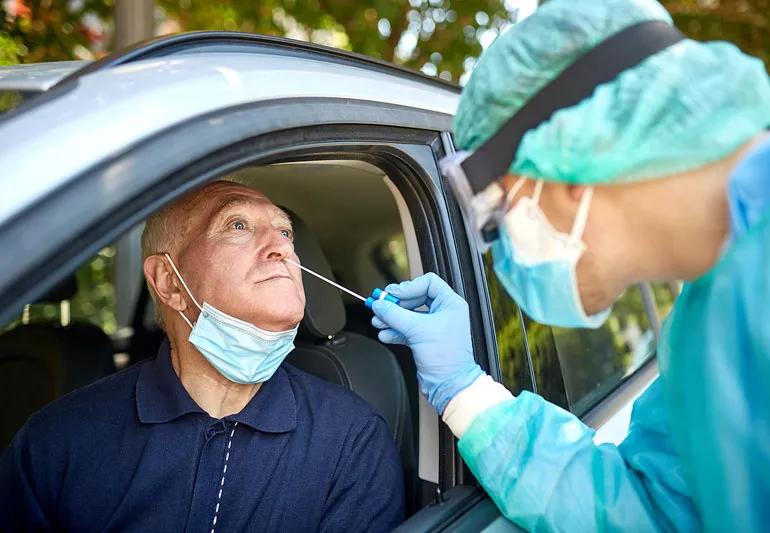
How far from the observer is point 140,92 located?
1.06 m

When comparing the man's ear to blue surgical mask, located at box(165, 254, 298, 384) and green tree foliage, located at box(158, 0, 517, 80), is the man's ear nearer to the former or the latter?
blue surgical mask, located at box(165, 254, 298, 384)

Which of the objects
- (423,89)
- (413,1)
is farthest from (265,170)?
(413,1)

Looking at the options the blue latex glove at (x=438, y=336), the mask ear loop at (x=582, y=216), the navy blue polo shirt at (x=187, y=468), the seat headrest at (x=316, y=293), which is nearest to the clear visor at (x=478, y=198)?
the mask ear loop at (x=582, y=216)

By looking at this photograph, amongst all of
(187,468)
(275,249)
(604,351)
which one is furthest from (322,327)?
(604,351)

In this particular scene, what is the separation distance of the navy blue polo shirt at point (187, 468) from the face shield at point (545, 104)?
87 centimetres

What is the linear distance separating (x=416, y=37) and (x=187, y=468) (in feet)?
15.5

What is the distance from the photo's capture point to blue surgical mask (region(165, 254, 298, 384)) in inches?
75.1

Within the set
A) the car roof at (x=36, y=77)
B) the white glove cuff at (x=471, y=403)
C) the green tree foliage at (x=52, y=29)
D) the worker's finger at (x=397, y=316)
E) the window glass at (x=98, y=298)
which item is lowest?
the window glass at (x=98, y=298)

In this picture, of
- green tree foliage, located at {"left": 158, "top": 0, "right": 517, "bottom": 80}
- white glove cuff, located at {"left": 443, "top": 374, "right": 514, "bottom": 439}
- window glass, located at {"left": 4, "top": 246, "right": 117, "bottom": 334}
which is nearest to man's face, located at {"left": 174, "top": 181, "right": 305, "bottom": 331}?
white glove cuff, located at {"left": 443, "top": 374, "right": 514, "bottom": 439}

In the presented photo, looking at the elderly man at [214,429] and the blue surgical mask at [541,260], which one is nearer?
the blue surgical mask at [541,260]

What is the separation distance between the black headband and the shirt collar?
1.01 m

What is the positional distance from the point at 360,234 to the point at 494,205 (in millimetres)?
2019

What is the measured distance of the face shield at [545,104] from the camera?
1.18 m

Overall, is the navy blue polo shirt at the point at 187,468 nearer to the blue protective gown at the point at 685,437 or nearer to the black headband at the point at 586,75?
the blue protective gown at the point at 685,437
